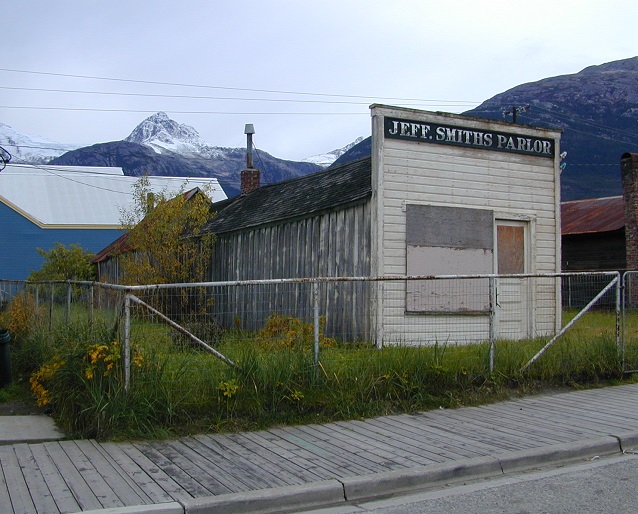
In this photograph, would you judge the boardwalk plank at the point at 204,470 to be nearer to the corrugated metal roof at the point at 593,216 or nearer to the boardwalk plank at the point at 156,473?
the boardwalk plank at the point at 156,473

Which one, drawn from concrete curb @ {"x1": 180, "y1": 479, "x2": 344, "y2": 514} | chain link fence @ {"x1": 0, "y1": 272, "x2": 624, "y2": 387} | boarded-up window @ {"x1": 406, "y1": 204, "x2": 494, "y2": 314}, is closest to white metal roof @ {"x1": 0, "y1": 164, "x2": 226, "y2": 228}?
boarded-up window @ {"x1": 406, "y1": 204, "x2": 494, "y2": 314}

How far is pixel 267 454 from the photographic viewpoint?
6.59 metres

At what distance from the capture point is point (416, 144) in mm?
12648

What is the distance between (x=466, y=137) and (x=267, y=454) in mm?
8397

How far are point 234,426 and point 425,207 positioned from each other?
645 centimetres

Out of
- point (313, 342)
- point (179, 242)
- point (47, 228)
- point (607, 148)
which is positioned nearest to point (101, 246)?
point (47, 228)

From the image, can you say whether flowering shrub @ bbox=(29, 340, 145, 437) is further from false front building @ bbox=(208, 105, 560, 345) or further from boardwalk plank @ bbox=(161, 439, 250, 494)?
false front building @ bbox=(208, 105, 560, 345)

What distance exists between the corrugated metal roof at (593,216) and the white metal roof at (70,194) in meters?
23.6

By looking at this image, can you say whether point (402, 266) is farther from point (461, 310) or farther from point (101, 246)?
point (101, 246)

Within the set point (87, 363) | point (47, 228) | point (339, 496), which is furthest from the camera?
point (47, 228)

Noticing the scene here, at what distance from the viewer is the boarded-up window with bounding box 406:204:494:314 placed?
1202cm

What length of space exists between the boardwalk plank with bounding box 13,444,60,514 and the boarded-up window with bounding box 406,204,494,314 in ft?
22.1

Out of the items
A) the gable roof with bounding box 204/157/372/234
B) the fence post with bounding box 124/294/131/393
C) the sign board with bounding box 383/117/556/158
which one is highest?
the sign board with bounding box 383/117/556/158

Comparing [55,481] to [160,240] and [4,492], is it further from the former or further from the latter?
[160,240]
